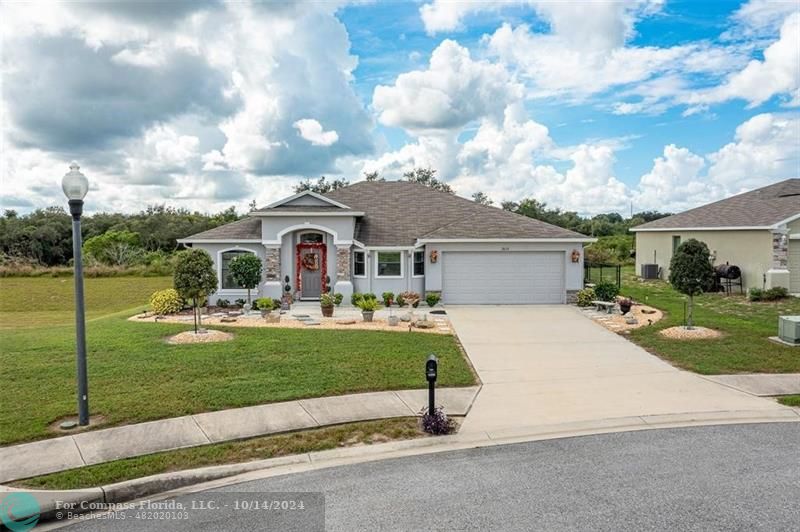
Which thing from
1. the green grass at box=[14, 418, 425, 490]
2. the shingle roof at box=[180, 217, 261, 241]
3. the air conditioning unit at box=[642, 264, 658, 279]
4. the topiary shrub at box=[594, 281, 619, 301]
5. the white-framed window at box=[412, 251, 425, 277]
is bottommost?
the green grass at box=[14, 418, 425, 490]

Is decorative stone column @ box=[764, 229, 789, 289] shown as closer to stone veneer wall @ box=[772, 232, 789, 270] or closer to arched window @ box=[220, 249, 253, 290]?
stone veneer wall @ box=[772, 232, 789, 270]

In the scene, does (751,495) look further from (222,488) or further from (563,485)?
(222,488)

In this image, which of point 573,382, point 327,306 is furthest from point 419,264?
point 573,382

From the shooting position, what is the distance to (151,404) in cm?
863

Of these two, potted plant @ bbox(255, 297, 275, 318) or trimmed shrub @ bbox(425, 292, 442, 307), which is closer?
potted plant @ bbox(255, 297, 275, 318)

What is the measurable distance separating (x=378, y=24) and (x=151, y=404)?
44.7 ft

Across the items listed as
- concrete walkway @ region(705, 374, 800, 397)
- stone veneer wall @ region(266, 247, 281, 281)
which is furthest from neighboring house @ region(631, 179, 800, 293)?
stone veneer wall @ region(266, 247, 281, 281)

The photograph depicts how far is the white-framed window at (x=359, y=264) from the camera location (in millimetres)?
21938

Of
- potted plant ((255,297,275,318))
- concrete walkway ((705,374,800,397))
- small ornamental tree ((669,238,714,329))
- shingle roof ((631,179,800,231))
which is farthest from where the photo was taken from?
shingle roof ((631,179,800,231))

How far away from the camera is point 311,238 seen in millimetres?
21703

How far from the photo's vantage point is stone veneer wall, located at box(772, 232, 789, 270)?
2144 cm

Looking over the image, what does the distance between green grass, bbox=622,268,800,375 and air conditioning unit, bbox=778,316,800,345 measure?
334 millimetres

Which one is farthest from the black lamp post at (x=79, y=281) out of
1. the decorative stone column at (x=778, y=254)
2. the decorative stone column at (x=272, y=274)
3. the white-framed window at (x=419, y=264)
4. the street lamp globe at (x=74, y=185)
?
the decorative stone column at (x=778, y=254)

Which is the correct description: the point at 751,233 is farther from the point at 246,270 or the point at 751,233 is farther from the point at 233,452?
the point at 233,452
